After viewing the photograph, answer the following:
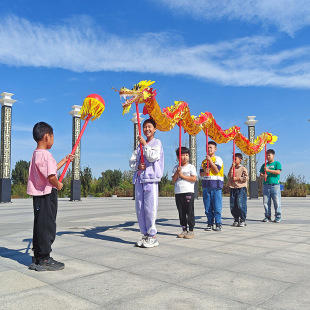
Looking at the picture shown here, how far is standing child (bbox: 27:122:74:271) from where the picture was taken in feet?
11.6

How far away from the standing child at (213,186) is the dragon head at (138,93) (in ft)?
6.50

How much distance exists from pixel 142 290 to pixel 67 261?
1.41m

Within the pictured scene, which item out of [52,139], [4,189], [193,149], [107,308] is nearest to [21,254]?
[52,139]

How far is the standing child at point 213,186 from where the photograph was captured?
20.5ft

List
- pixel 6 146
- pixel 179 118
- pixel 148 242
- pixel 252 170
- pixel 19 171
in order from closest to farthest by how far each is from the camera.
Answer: pixel 148 242, pixel 179 118, pixel 6 146, pixel 252 170, pixel 19 171

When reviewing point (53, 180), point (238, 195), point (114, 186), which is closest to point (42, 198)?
Answer: point (53, 180)

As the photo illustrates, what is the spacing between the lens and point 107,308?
239cm

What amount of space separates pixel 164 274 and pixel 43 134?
204cm

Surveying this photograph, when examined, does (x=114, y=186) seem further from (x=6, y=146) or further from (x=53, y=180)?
(x=53, y=180)

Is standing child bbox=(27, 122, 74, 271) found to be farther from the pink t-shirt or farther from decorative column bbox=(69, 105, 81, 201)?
decorative column bbox=(69, 105, 81, 201)

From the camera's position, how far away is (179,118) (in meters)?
5.69

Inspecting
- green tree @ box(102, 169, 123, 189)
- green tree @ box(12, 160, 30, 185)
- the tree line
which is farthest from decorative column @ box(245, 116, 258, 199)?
green tree @ box(12, 160, 30, 185)

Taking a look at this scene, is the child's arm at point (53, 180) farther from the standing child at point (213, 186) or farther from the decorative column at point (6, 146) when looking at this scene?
the decorative column at point (6, 146)

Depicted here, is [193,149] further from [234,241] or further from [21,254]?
[21,254]
